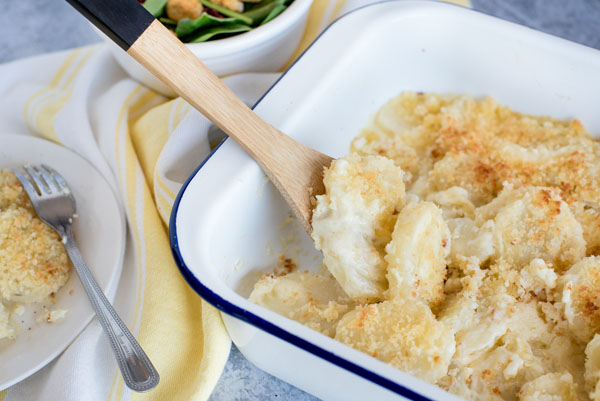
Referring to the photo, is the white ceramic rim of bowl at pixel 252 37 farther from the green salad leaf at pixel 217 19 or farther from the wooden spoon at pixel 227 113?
the wooden spoon at pixel 227 113

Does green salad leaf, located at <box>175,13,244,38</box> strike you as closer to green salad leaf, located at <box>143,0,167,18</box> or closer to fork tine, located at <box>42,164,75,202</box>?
green salad leaf, located at <box>143,0,167,18</box>

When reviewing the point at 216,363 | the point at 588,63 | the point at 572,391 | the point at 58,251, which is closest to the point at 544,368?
the point at 572,391

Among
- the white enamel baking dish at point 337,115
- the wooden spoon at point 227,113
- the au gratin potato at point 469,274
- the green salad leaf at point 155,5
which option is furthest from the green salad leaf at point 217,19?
the au gratin potato at point 469,274

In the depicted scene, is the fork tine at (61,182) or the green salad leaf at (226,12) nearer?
the fork tine at (61,182)

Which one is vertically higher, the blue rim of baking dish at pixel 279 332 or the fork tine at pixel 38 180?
the blue rim of baking dish at pixel 279 332

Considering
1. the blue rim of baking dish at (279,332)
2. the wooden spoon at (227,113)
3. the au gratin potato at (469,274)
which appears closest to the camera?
the blue rim of baking dish at (279,332)
